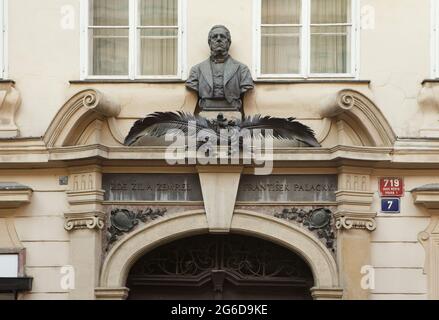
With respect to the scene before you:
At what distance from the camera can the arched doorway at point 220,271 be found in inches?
652

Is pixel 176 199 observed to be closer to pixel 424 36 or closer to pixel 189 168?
pixel 189 168

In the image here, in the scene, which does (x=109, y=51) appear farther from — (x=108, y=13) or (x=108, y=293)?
(x=108, y=293)

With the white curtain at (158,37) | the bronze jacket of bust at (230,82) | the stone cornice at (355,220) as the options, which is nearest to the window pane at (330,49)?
the bronze jacket of bust at (230,82)

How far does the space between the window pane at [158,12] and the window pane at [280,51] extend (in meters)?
1.08

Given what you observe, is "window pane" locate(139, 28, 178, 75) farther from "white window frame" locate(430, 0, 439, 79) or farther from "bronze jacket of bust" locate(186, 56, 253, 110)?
"white window frame" locate(430, 0, 439, 79)

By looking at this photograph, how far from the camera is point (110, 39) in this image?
16.9 meters

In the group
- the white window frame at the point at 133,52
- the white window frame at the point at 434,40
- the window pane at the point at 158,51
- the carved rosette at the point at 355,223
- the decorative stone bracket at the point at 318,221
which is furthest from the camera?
the window pane at the point at 158,51

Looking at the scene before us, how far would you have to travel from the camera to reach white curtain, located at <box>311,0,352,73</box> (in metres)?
16.8

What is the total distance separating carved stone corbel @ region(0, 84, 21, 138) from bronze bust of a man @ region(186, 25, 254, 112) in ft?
6.63

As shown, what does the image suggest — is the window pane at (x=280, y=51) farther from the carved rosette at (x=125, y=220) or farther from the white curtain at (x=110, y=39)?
the carved rosette at (x=125, y=220)

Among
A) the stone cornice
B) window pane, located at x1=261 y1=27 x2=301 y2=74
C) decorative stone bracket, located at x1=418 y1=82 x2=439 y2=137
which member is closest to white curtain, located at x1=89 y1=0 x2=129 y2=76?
window pane, located at x1=261 y1=27 x2=301 y2=74

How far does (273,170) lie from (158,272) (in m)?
1.81
